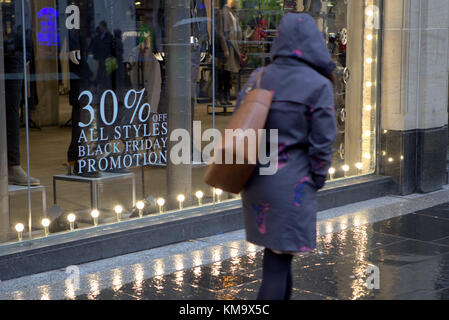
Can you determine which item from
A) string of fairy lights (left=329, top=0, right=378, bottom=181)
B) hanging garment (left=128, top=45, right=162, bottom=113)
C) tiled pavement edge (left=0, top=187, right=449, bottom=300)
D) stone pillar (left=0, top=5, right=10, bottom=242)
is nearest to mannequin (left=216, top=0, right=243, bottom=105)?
hanging garment (left=128, top=45, right=162, bottom=113)

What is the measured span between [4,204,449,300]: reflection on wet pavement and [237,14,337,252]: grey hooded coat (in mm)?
1230

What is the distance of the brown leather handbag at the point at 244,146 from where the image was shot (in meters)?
4.01

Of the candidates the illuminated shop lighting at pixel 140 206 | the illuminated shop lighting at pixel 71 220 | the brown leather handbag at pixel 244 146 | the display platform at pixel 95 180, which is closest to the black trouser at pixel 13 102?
the display platform at pixel 95 180

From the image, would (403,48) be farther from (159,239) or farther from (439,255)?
(159,239)

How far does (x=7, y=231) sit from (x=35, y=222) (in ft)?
0.76

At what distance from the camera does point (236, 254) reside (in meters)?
6.29

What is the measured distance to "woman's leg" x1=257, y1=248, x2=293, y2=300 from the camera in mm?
4176

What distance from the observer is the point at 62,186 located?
20.0ft

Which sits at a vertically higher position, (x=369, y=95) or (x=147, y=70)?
(x=147, y=70)

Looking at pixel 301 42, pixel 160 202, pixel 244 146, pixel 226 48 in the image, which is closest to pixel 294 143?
pixel 244 146

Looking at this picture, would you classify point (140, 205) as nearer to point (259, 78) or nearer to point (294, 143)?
point (259, 78)

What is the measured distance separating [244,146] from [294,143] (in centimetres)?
28

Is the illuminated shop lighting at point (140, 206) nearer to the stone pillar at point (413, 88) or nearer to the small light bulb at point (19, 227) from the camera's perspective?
the small light bulb at point (19, 227)

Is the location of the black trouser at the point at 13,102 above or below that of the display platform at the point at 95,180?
above
